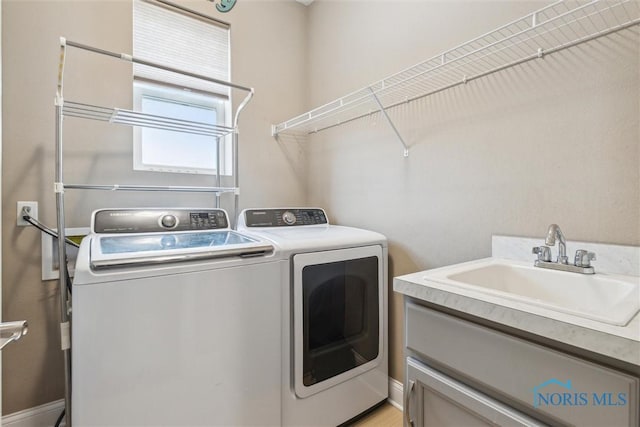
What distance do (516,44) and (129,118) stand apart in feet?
6.37

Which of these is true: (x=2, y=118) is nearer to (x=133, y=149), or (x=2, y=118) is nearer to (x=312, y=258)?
(x=133, y=149)

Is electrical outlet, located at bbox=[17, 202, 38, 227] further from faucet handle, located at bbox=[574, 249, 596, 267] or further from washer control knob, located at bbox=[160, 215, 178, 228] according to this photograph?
faucet handle, located at bbox=[574, 249, 596, 267]

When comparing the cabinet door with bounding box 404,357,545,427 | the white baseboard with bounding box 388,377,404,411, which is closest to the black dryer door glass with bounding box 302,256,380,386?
the white baseboard with bounding box 388,377,404,411

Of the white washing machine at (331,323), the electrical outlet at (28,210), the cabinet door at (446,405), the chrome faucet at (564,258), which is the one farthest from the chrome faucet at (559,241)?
the electrical outlet at (28,210)

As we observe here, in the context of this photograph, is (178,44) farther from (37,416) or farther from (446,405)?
(446,405)

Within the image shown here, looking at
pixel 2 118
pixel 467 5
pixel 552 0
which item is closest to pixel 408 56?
pixel 467 5

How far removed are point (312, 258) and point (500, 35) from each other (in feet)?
4.11

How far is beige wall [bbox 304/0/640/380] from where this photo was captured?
1.01 m

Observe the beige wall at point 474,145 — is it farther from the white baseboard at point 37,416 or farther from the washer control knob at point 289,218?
the white baseboard at point 37,416

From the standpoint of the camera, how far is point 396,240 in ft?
5.74

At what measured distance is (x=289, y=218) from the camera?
1.95m

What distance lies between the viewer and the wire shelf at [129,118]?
154 cm

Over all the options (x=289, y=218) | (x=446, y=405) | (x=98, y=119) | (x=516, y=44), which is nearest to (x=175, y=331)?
(x=446, y=405)

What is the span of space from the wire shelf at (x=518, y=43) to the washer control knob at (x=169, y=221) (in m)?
1.24
